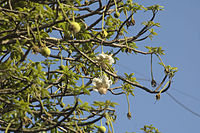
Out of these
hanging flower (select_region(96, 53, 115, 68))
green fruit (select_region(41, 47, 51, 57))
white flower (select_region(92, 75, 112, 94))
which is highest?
green fruit (select_region(41, 47, 51, 57))

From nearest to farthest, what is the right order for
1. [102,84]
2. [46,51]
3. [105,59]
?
[46,51]
[102,84]
[105,59]

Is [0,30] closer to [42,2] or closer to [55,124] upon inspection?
[42,2]

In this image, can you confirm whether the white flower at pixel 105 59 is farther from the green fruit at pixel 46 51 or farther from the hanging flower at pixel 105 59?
the green fruit at pixel 46 51

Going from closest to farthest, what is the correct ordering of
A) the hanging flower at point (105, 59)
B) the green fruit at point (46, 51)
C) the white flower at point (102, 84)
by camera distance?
the green fruit at point (46, 51), the white flower at point (102, 84), the hanging flower at point (105, 59)

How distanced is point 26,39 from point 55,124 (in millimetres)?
671

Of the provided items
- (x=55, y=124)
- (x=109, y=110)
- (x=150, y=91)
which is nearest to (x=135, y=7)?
(x=150, y=91)

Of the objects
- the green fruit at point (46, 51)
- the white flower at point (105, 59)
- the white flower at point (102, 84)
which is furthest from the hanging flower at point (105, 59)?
the green fruit at point (46, 51)

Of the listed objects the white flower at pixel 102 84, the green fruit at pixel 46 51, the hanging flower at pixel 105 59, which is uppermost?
the green fruit at pixel 46 51

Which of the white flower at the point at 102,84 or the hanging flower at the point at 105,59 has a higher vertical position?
the hanging flower at the point at 105,59

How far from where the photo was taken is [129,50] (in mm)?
3148

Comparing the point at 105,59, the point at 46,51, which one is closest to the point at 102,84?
the point at 105,59

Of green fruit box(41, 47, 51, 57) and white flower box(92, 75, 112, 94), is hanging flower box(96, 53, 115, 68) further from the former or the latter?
green fruit box(41, 47, 51, 57)

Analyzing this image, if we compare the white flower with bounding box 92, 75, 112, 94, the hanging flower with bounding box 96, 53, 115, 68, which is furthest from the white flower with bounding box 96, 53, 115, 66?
the white flower with bounding box 92, 75, 112, 94

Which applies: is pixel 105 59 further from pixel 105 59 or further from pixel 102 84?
pixel 102 84
